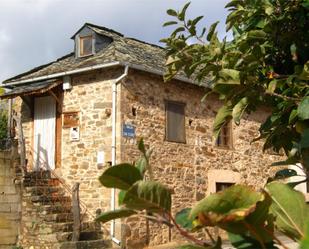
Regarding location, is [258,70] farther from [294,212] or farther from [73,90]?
[73,90]

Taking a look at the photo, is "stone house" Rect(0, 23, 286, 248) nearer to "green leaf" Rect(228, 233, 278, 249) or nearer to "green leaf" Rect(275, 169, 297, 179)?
"green leaf" Rect(275, 169, 297, 179)

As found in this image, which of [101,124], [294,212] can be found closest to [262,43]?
[294,212]

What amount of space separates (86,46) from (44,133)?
2793 mm

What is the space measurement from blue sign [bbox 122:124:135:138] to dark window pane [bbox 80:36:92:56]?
9.87 feet

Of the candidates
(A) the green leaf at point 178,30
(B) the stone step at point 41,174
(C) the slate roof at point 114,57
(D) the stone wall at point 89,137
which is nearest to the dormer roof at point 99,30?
(C) the slate roof at point 114,57

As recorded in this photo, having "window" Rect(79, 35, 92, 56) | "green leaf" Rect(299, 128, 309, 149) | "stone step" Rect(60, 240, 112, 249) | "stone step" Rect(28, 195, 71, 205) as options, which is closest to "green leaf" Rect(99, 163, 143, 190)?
"green leaf" Rect(299, 128, 309, 149)

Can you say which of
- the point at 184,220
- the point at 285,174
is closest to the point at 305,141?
the point at 285,174

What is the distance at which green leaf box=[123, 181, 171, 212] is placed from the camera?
1.04m

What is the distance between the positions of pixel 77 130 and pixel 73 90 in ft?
3.66

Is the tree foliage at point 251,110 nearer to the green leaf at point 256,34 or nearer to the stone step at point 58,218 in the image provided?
the green leaf at point 256,34

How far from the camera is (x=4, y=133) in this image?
18.7m

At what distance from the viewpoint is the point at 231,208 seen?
100 cm

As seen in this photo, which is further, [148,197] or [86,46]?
[86,46]

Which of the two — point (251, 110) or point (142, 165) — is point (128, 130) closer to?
point (251, 110)
